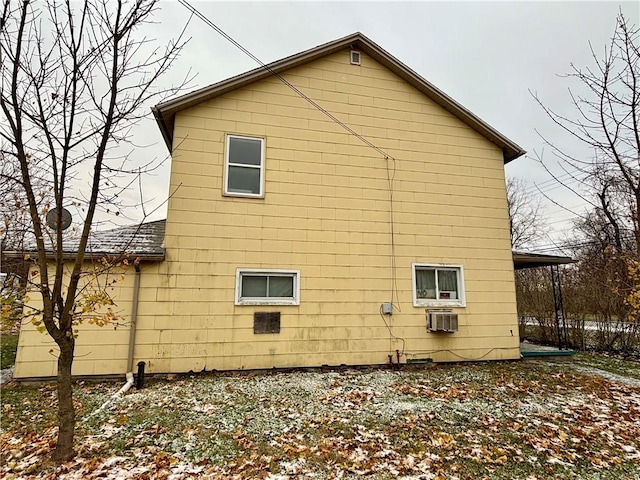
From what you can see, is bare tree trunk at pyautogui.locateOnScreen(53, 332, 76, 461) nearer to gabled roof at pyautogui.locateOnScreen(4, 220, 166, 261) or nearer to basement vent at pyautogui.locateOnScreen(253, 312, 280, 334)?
gabled roof at pyautogui.locateOnScreen(4, 220, 166, 261)

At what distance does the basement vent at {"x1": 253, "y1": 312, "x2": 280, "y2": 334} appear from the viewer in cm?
734

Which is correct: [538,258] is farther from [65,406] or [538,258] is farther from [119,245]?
[65,406]

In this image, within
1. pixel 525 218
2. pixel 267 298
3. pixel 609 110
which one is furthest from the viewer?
pixel 525 218

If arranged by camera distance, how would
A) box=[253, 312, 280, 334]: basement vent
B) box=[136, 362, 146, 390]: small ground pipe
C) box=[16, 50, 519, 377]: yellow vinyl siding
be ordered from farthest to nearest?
box=[253, 312, 280, 334]: basement vent
box=[16, 50, 519, 377]: yellow vinyl siding
box=[136, 362, 146, 390]: small ground pipe

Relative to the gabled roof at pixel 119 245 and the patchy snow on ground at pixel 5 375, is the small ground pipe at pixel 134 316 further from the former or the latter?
the patchy snow on ground at pixel 5 375

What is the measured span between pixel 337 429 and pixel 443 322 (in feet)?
13.8

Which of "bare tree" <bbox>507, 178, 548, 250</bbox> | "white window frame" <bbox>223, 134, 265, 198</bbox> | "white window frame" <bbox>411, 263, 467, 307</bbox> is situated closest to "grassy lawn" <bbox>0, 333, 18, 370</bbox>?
"white window frame" <bbox>223, 134, 265, 198</bbox>

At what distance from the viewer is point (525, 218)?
28.2m

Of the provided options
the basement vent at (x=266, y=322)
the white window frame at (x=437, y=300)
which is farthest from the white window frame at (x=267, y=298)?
the white window frame at (x=437, y=300)

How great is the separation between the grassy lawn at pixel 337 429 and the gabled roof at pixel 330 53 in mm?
5390

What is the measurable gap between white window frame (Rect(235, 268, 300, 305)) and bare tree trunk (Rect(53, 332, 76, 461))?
3668 millimetres

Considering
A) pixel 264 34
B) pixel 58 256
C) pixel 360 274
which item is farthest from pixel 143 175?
pixel 264 34

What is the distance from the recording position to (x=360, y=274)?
315 inches

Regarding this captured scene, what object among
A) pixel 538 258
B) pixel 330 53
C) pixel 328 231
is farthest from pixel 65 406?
pixel 538 258
